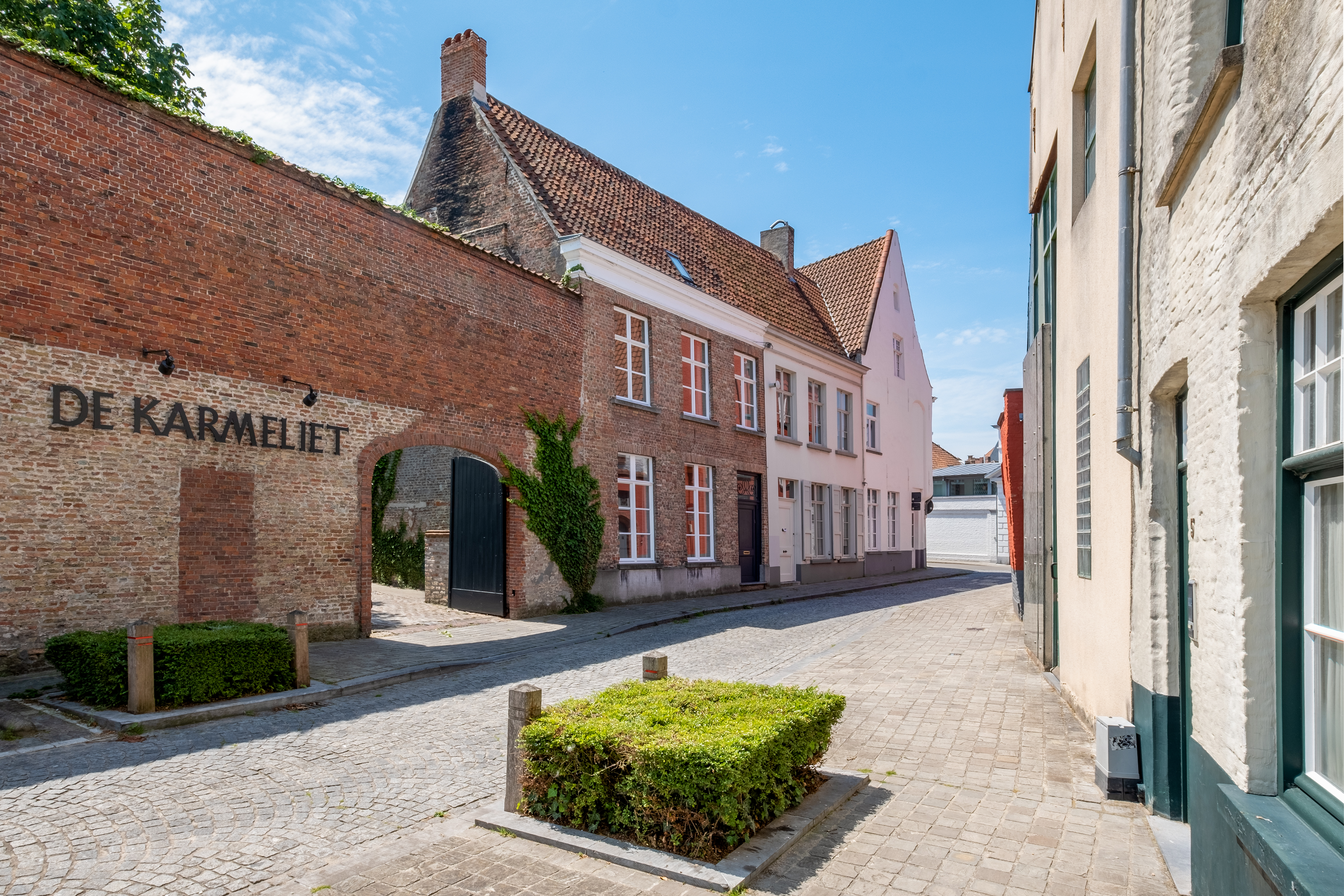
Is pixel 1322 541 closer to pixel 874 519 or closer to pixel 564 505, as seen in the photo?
pixel 564 505

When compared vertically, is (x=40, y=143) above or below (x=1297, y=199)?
above

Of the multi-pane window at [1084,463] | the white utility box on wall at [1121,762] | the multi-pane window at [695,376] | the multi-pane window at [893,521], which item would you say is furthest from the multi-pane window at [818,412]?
the white utility box on wall at [1121,762]

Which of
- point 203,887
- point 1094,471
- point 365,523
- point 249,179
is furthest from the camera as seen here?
point 365,523

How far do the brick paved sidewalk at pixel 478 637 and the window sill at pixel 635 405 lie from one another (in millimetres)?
3990

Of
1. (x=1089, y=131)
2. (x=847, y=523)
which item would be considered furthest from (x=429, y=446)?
(x=847, y=523)

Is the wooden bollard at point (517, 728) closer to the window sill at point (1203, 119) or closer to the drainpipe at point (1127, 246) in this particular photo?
the drainpipe at point (1127, 246)

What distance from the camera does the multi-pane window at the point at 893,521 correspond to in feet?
99.3

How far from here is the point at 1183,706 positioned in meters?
4.86

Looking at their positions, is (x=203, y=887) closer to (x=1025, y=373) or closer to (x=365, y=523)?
(x=365, y=523)

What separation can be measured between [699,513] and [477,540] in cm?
592

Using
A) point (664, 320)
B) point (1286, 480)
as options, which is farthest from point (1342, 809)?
point (664, 320)

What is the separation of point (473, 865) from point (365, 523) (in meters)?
8.51

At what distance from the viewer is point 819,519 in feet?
84.2

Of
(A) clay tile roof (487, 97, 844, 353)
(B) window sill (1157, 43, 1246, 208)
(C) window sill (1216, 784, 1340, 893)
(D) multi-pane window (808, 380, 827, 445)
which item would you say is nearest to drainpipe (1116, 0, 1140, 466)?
(B) window sill (1157, 43, 1246, 208)
